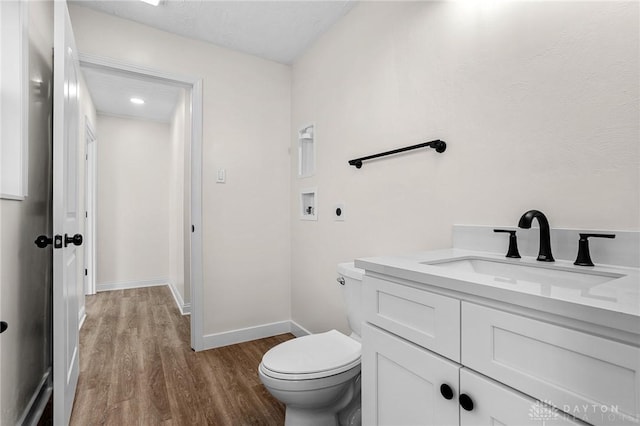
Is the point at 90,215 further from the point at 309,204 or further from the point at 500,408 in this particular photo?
the point at 500,408

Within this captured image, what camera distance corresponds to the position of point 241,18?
6.79 ft

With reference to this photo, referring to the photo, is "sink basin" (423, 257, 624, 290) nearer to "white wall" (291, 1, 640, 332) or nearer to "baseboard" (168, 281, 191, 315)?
"white wall" (291, 1, 640, 332)

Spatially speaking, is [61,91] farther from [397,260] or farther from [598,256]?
[598,256]

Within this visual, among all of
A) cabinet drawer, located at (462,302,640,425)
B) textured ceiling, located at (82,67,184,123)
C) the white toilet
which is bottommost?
the white toilet

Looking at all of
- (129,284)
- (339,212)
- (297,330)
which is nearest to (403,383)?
(339,212)

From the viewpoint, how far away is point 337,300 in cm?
206

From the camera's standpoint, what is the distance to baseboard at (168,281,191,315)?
10.3ft

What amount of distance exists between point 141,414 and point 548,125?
7.00 feet

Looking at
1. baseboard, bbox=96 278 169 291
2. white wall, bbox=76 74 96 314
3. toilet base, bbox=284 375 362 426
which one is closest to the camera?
toilet base, bbox=284 375 362 426

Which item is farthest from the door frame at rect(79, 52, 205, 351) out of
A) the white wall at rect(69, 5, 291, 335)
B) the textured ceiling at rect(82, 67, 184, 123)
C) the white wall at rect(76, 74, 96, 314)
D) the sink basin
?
the sink basin

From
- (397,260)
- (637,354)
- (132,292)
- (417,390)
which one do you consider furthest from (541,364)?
(132,292)

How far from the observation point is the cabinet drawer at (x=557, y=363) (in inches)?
19.5

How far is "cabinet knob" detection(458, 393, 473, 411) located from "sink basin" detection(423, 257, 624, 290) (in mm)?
264

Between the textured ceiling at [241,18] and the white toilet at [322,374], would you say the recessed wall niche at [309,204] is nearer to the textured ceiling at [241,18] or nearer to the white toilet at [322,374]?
the white toilet at [322,374]
